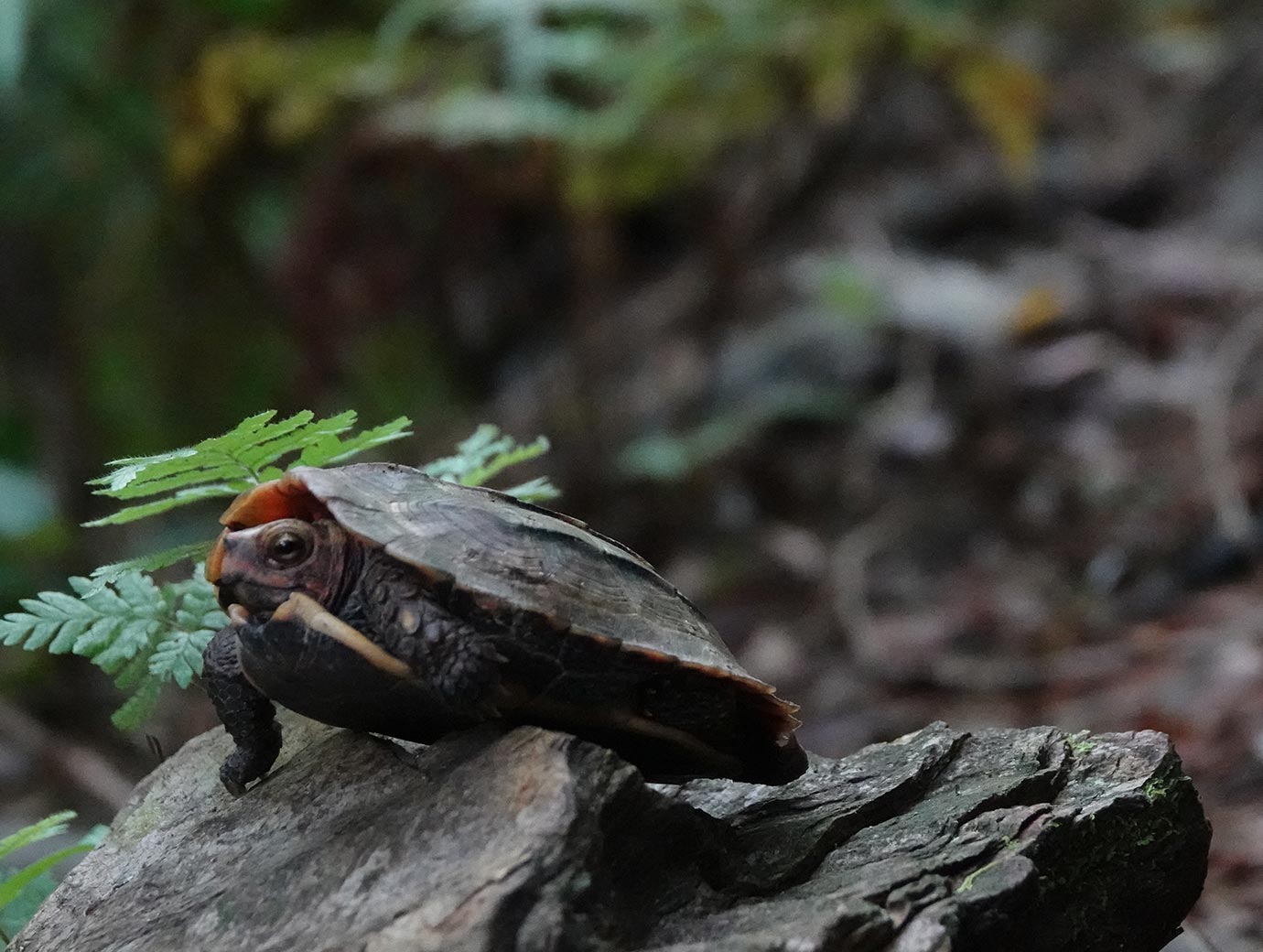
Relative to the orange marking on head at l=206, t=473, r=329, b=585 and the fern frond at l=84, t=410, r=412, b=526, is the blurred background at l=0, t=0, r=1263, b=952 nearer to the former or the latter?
the fern frond at l=84, t=410, r=412, b=526

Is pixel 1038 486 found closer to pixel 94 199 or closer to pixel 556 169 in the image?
pixel 556 169

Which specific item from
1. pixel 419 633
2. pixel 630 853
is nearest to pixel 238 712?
pixel 419 633

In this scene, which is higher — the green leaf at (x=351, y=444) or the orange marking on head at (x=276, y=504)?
the green leaf at (x=351, y=444)

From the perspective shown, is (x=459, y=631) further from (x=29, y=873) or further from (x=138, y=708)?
(x=29, y=873)

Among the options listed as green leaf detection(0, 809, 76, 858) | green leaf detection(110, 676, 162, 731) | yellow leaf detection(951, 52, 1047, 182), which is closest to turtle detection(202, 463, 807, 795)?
green leaf detection(110, 676, 162, 731)

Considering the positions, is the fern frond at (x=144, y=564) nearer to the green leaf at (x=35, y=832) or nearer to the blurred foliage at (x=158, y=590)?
the blurred foliage at (x=158, y=590)

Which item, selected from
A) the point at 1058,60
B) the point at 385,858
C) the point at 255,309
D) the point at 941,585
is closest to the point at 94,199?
the point at 255,309

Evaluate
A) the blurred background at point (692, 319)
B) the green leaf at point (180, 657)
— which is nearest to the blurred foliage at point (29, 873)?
the green leaf at point (180, 657)
